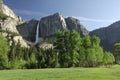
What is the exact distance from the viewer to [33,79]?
120 ft

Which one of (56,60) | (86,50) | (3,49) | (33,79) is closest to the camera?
(33,79)

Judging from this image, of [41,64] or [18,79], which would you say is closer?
[18,79]

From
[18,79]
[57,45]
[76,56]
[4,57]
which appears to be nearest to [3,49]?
[4,57]

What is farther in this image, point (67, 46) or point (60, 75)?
point (67, 46)

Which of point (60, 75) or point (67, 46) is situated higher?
point (67, 46)

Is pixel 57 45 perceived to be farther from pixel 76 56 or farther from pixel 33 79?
pixel 33 79

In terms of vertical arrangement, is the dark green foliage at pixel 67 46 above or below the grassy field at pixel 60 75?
above

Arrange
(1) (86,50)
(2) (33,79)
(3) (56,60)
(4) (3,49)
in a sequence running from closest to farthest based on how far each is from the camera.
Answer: (2) (33,79)
(4) (3,49)
(1) (86,50)
(3) (56,60)

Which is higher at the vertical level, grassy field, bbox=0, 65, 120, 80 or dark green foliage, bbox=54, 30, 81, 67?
dark green foliage, bbox=54, 30, 81, 67

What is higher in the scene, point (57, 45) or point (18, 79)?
point (57, 45)

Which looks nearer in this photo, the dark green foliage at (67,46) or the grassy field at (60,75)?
the grassy field at (60,75)

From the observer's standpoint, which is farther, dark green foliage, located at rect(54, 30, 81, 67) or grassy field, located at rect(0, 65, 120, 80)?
dark green foliage, located at rect(54, 30, 81, 67)

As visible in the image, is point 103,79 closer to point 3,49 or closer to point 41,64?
point 3,49

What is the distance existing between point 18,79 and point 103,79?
11.4 metres
